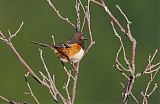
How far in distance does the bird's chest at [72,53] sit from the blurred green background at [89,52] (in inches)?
469

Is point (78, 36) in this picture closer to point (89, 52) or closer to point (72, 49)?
point (72, 49)

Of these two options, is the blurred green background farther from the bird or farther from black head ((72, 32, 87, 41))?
black head ((72, 32, 87, 41))

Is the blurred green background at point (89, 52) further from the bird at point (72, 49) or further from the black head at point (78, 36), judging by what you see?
the black head at point (78, 36)

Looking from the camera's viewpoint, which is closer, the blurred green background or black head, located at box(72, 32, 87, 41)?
black head, located at box(72, 32, 87, 41)

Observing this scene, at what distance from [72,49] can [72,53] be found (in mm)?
108

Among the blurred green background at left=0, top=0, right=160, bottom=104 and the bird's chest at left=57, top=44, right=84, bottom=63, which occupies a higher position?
the bird's chest at left=57, top=44, right=84, bottom=63

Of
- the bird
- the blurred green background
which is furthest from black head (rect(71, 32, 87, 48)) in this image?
the blurred green background

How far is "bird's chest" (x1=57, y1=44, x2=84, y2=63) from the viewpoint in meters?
6.04

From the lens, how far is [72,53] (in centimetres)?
628

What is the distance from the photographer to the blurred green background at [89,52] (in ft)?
67.6

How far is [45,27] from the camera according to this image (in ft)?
85.5

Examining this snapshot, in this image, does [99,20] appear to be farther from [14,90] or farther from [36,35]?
[14,90]

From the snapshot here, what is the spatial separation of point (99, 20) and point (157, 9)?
8.08 ft

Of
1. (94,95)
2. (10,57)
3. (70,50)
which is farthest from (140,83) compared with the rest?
(70,50)
